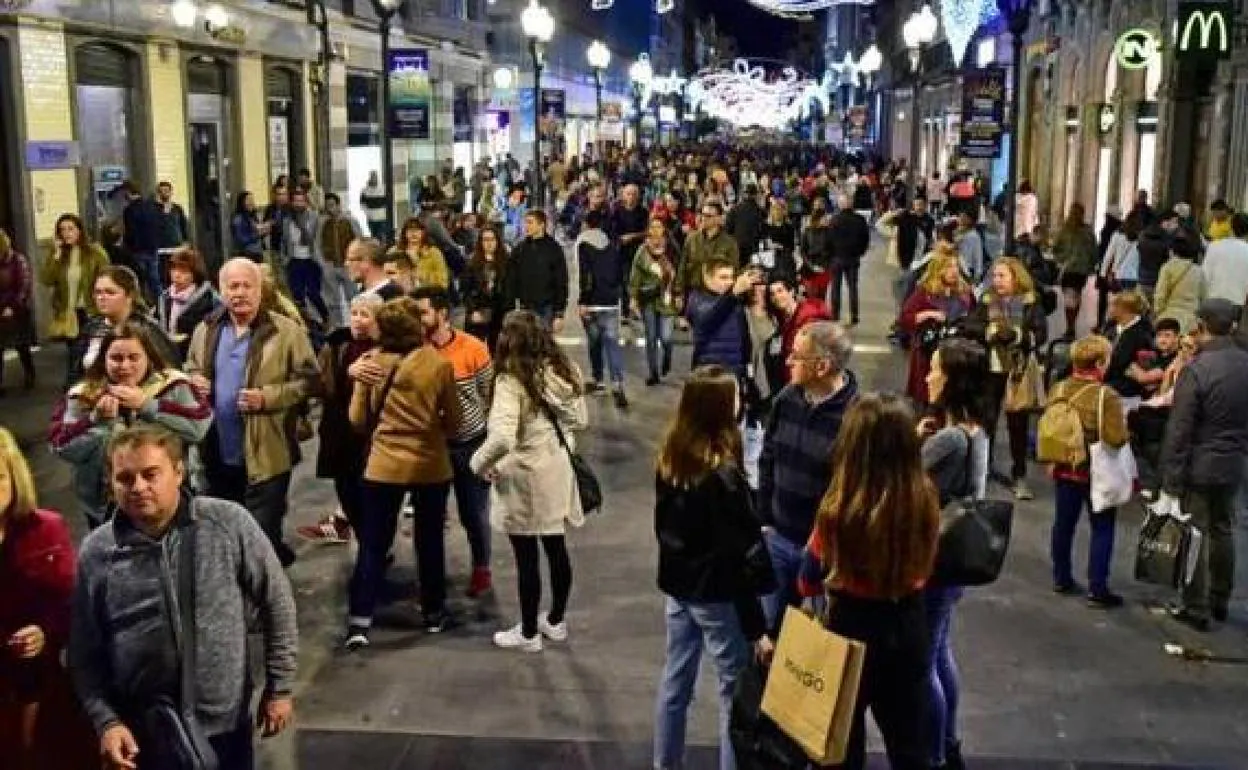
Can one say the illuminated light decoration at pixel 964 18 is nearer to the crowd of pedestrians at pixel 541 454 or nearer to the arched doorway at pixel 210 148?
the arched doorway at pixel 210 148

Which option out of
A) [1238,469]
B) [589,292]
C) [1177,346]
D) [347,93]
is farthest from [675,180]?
[1238,469]

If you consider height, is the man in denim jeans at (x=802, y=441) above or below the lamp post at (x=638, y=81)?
below

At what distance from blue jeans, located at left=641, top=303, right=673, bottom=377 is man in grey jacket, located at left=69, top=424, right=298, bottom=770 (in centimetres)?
1017

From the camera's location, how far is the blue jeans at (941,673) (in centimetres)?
519

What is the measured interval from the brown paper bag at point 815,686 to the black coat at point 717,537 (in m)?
0.54

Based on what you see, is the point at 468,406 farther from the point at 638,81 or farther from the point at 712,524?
the point at 638,81

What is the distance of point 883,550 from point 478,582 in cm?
405

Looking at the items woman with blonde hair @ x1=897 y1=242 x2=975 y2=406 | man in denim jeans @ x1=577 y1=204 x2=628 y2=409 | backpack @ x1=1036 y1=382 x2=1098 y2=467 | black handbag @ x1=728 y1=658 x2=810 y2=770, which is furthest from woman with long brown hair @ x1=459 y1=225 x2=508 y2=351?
black handbag @ x1=728 y1=658 x2=810 y2=770

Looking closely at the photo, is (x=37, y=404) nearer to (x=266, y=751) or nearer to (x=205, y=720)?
(x=266, y=751)

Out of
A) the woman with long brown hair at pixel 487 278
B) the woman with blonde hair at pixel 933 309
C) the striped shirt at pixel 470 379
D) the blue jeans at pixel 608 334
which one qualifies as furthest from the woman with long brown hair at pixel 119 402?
the blue jeans at pixel 608 334

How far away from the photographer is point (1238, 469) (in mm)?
7312

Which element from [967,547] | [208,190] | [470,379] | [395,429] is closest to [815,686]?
[967,547]

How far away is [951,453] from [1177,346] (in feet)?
15.3

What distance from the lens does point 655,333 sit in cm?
1418
